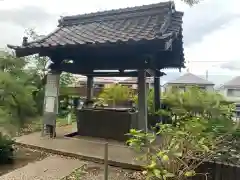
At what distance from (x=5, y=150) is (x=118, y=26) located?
3.48 m

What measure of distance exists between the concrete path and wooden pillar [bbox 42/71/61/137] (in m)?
1.31

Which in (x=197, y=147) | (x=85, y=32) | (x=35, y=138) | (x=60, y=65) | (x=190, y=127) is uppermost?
(x=85, y=32)

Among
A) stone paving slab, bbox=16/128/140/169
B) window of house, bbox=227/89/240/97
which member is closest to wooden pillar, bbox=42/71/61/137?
stone paving slab, bbox=16/128/140/169

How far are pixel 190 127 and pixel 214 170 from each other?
0.52m

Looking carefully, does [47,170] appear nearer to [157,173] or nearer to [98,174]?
[98,174]

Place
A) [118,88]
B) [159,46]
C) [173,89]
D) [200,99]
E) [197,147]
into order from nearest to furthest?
1. [197,147]
2. [159,46]
3. [200,99]
4. [173,89]
5. [118,88]

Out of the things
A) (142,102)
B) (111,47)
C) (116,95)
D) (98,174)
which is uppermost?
(111,47)

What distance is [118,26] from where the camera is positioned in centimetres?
529

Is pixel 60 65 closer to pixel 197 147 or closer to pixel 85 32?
pixel 85 32

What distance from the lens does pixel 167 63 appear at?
6.59m

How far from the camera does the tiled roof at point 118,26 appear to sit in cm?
442

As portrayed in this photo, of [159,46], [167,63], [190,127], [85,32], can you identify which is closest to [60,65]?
[85,32]

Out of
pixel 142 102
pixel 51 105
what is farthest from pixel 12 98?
pixel 142 102

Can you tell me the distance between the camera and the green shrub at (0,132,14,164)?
3.79 meters
